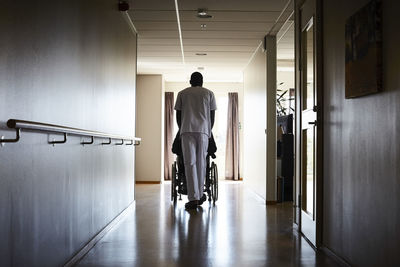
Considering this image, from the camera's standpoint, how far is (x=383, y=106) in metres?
2.26

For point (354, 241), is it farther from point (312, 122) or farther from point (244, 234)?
point (244, 234)

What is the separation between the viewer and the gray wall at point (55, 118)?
1915 millimetres

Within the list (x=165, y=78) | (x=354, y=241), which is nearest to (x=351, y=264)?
(x=354, y=241)

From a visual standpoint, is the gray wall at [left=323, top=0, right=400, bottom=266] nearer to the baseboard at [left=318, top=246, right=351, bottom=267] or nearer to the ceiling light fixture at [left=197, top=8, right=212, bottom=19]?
the baseboard at [left=318, top=246, right=351, bottom=267]

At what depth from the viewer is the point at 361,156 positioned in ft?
8.54

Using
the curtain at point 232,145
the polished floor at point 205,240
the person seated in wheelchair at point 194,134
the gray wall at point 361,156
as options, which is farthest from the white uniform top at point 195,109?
the curtain at point 232,145

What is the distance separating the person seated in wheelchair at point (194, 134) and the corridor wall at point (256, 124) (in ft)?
3.69

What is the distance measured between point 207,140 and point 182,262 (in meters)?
2.91

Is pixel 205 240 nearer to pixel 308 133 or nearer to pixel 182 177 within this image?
pixel 308 133

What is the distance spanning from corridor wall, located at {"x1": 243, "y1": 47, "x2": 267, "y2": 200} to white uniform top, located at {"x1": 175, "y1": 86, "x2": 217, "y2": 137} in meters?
1.09

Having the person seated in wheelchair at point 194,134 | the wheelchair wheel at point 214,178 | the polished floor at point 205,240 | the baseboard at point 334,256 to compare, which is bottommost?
the polished floor at point 205,240

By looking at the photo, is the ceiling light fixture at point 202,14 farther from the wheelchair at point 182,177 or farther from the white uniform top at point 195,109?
the wheelchair at point 182,177

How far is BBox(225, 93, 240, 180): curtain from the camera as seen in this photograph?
37.1 feet

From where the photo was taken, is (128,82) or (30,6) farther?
(128,82)
